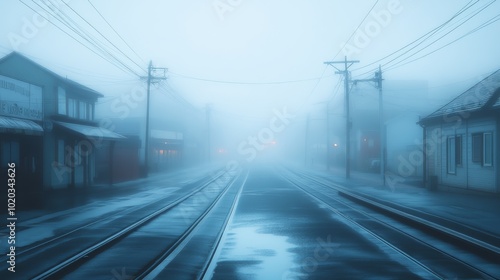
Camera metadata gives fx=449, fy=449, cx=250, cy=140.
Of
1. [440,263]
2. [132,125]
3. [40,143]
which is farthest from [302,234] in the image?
[132,125]

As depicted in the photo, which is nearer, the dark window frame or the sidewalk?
the sidewalk

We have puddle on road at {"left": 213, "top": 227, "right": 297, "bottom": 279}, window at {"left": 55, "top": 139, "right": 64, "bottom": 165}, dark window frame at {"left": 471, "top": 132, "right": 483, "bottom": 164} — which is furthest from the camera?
window at {"left": 55, "top": 139, "right": 64, "bottom": 165}

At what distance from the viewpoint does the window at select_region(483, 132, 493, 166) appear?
2117 centimetres

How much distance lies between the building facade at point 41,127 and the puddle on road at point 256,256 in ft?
42.0

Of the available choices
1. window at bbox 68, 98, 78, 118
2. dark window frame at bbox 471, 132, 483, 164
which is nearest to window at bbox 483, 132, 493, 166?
dark window frame at bbox 471, 132, 483, 164

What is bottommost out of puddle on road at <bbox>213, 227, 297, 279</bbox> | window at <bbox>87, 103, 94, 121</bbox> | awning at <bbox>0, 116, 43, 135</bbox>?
puddle on road at <bbox>213, 227, 297, 279</bbox>

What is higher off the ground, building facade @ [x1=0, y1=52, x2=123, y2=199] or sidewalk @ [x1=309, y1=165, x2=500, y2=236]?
building facade @ [x1=0, y1=52, x2=123, y2=199]

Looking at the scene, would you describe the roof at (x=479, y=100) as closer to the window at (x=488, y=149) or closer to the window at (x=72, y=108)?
the window at (x=488, y=149)

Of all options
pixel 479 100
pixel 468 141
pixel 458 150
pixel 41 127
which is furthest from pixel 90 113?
pixel 479 100

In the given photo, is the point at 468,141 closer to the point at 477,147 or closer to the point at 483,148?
the point at 477,147

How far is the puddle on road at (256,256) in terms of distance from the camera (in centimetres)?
792

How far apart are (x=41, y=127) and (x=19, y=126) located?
3.24 m

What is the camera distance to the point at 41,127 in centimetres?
2375

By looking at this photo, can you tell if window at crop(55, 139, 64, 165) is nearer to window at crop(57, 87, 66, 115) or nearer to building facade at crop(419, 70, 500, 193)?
window at crop(57, 87, 66, 115)
